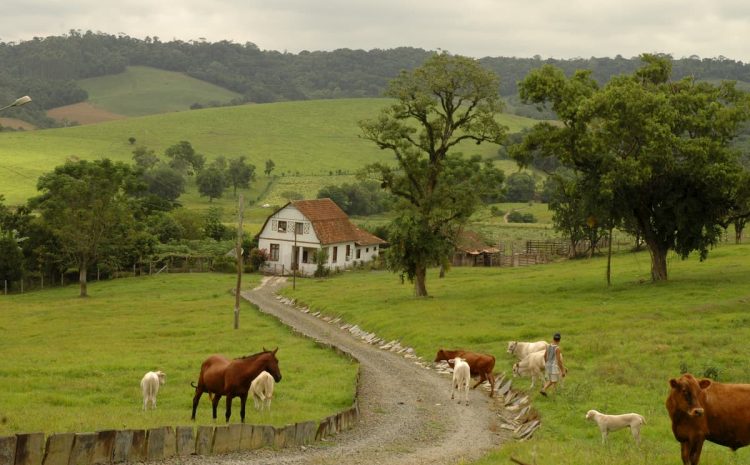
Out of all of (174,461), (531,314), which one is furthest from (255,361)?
(531,314)

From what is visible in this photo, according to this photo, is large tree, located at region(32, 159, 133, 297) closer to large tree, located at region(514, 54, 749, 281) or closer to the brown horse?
large tree, located at region(514, 54, 749, 281)

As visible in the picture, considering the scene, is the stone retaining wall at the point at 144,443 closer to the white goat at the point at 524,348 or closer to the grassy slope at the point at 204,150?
the white goat at the point at 524,348

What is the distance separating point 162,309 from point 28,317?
8.96 m

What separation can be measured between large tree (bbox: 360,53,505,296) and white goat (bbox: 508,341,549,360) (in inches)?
907

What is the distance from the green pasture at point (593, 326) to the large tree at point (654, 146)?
13.7 feet

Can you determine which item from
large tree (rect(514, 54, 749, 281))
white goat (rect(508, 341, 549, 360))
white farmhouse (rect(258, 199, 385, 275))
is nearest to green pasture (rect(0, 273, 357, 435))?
white goat (rect(508, 341, 549, 360))

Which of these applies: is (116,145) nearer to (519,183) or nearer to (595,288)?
(519,183)

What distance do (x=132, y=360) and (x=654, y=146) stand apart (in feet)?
100

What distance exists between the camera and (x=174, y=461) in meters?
18.0

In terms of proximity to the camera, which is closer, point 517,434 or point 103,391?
point 517,434

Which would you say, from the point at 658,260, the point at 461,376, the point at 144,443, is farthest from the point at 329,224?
the point at 144,443

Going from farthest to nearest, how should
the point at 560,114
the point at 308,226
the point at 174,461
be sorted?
the point at 308,226 < the point at 560,114 < the point at 174,461

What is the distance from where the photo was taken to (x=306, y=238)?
93750mm

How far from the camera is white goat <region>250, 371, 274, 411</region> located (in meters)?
24.4
